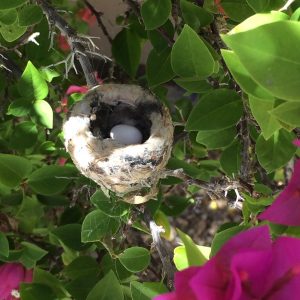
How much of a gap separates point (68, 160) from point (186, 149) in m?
0.19

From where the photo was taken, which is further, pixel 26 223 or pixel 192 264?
pixel 26 223

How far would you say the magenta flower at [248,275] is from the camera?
0.31m

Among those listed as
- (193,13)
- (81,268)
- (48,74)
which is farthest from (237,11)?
(81,268)

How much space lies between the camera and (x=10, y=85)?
781mm

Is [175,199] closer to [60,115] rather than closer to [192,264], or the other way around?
[60,115]

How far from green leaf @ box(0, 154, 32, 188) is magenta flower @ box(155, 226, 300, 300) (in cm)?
36

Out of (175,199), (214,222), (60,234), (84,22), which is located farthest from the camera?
(214,222)

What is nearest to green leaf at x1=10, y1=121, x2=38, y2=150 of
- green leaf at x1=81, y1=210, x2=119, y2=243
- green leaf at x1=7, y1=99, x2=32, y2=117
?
green leaf at x1=7, y1=99, x2=32, y2=117

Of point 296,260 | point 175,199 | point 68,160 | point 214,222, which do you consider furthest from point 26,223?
point 214,222

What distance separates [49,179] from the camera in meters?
0.68

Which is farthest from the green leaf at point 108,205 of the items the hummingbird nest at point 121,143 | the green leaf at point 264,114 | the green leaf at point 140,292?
the green leaf at point 264,114

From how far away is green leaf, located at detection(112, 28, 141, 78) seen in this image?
31.5 inches

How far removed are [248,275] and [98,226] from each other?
0.31m

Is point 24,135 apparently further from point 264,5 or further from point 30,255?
point 264,5
